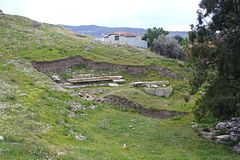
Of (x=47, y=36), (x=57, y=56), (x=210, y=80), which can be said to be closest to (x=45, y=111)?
(x=210, y=80)

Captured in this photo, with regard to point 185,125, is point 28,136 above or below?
above

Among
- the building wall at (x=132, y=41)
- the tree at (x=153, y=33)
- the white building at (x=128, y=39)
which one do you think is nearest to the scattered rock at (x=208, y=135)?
the building wall at (x=132, y=41)

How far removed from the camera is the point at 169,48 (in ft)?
379

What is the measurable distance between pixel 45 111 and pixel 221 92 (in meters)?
13.9

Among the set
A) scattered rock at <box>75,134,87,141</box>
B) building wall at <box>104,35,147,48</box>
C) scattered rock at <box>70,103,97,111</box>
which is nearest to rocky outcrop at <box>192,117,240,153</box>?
scattered rock at <box>75,134,87,141</box>

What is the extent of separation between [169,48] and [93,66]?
123 ft

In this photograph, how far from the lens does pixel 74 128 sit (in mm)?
33969

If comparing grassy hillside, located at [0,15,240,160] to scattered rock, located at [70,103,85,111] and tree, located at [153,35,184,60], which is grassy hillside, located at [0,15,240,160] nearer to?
scattered rock, located at [70,103,85,111]

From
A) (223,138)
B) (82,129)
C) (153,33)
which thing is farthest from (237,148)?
(153,33)

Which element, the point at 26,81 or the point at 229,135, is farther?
the point at 26,81

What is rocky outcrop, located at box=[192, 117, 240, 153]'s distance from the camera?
34844mm

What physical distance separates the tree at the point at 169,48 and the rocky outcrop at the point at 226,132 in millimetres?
70688

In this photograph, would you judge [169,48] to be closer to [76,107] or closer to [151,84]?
[151,84]

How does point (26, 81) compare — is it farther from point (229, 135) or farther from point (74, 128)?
point (229, 135)
